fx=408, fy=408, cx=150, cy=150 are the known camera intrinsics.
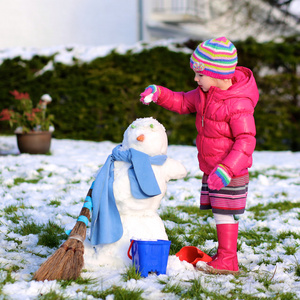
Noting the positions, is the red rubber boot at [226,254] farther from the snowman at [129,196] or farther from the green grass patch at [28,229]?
the green grass patch at [28,229]

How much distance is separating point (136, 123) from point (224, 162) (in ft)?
2.13

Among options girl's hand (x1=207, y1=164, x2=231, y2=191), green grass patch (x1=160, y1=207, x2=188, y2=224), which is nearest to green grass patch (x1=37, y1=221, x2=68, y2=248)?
green grass patch (x1=160, y1=207, x2=188, y2=224)

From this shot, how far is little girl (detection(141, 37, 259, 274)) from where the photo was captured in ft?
8.33

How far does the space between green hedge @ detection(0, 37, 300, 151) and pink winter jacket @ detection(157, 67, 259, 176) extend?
19.8 ft

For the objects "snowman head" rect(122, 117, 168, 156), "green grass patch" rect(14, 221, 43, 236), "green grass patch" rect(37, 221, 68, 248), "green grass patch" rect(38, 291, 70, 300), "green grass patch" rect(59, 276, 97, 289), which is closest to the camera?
"green grass patch" rect(38, 291, 70, 300)

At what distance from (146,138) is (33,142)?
15.1ft

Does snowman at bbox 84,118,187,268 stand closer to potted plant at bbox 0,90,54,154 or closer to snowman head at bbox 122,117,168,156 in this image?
snowman head at bbox 122,117,168,156

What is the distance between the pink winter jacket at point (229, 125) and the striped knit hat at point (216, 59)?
0.11 m

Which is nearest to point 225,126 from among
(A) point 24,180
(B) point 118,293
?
(B) point 118,293

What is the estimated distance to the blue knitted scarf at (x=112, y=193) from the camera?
8.27ft

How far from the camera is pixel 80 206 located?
397cm

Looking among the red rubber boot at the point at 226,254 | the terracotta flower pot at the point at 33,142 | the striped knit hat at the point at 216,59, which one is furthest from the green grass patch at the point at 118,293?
the terracotta flower pot at the point at 33,142

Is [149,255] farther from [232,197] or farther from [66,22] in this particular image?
[66,22]

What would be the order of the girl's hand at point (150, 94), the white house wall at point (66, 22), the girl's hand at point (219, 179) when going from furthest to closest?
the white house wall at point (66, 22) < the girl's hand at point (150, 94) < the girl's hand at point (219, 179)
